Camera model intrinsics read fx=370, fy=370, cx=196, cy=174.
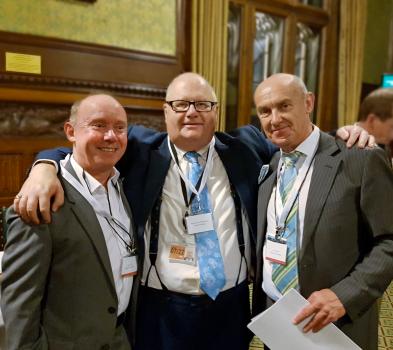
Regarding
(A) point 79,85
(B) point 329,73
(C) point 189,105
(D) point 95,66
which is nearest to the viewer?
(C) point 189,105

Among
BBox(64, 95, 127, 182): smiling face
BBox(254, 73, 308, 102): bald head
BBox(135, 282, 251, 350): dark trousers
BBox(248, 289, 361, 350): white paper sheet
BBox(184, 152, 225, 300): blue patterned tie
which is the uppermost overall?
BBox(254, 73, 308, 102): bald head

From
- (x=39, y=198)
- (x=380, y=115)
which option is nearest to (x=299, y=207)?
(x=39, y=198)

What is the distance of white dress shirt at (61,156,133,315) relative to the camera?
1.44 m

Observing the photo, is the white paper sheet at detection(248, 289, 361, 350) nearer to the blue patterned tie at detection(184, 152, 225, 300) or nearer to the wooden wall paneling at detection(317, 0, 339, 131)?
the blue patterned tie at detection(184, 152, 225, 300)

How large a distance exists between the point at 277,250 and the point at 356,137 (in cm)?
61

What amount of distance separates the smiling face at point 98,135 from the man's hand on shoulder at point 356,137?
3.24ft

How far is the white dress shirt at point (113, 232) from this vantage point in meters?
1.44

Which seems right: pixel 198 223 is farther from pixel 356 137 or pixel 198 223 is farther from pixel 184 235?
pixel 356 137

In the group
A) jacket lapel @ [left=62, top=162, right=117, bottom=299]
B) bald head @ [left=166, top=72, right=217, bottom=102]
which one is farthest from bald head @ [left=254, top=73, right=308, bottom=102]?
jacket lapel @ [left=62, top=162, right=117, bottom=299]

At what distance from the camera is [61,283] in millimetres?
1307

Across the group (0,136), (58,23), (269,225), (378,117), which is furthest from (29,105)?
(378,117)

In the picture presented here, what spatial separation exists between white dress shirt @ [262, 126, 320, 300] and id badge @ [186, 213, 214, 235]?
0.91 feet

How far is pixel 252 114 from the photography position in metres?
5.48

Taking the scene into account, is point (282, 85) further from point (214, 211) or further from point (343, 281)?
point (343, 281)
